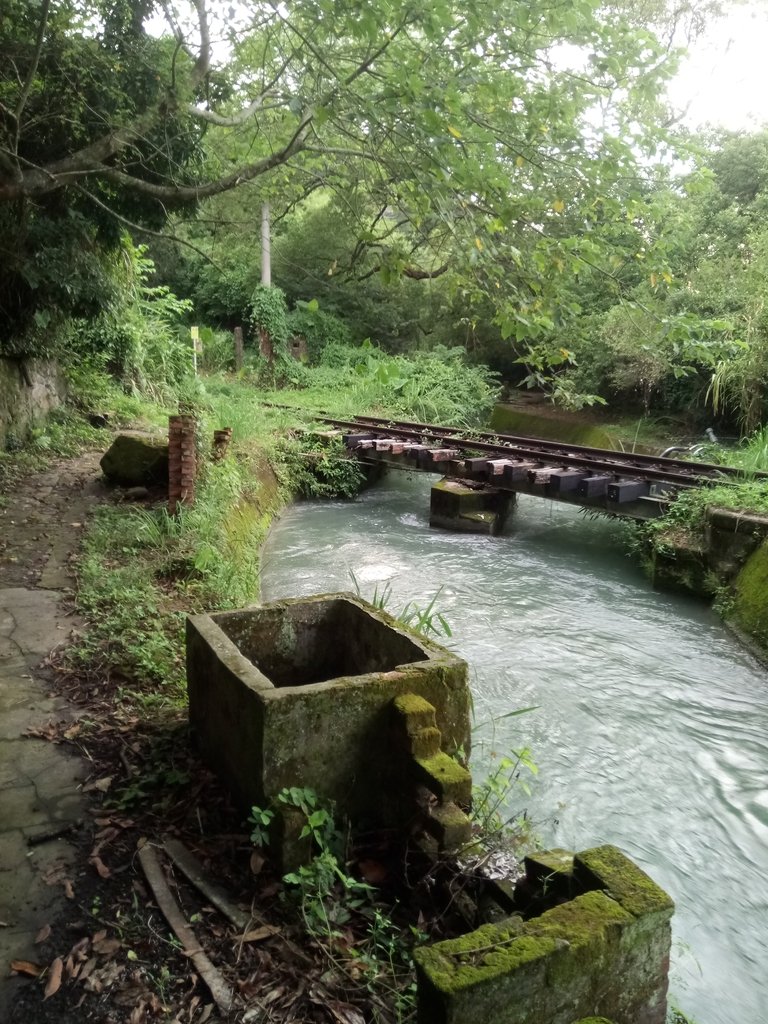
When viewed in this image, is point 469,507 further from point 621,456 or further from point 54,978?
point 54,978

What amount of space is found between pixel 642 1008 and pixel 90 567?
498cm

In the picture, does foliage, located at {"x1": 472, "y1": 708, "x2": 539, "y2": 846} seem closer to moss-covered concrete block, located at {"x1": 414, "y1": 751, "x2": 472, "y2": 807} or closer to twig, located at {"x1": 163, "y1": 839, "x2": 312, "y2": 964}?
moss-covered concrete block, located at {"x1": 414, "y1": 751, "x2": 472, "y2": 807}

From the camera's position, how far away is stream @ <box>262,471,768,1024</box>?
363 centimetres

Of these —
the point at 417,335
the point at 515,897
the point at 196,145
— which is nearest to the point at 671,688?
the point at 515,897

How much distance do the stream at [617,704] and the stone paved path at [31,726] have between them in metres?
2.28

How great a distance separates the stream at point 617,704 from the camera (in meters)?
3.63

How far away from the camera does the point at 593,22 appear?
5.02 metres

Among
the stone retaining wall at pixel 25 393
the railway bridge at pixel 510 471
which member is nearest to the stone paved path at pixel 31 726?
the stone retaining wall at pixel 25 393

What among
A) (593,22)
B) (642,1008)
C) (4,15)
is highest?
(4,15)

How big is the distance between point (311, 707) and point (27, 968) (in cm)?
125

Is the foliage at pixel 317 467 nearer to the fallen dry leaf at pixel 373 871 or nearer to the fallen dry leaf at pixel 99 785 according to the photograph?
the fallen dry leaf at pixel 99 785

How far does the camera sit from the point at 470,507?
36.1ft

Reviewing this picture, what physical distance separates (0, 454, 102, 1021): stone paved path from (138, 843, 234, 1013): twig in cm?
31

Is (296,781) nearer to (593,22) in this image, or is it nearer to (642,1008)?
(642,1008)
